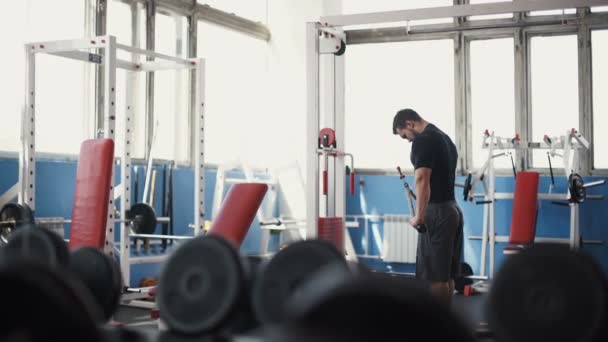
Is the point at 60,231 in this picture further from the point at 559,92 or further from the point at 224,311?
the point at 559,92

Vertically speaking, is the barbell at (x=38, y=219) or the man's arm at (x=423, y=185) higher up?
the man's arm at (x=423, y=185)

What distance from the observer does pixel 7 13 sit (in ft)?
18.3

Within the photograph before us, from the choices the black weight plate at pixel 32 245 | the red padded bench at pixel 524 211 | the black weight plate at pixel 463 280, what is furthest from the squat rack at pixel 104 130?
the red padded bench at pixel 524 211

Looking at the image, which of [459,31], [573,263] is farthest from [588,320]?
[459,31]

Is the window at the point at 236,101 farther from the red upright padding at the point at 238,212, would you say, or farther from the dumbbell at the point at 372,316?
the dumbbell at the point at 372,316

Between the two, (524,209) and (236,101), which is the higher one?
(236,101)

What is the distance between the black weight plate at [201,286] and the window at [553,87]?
232 inches

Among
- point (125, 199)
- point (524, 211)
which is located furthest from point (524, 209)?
point (125, 199)

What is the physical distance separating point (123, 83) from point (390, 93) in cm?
300

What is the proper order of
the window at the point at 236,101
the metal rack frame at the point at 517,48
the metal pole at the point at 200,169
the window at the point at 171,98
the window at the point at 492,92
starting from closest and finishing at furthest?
the metal pole at the point at 200,169, the window at the point at 171,98, the metal rack frame at the point at 517,48, the window at the point at 492,92, the window at the point at 236,101

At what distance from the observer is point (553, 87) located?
24.6 ft

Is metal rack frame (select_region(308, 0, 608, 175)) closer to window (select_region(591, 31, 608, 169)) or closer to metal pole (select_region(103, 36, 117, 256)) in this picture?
window (select_region(591, 31, 608, 169))

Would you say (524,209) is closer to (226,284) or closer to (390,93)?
(390,93)

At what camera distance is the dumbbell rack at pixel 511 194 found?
656 cm
